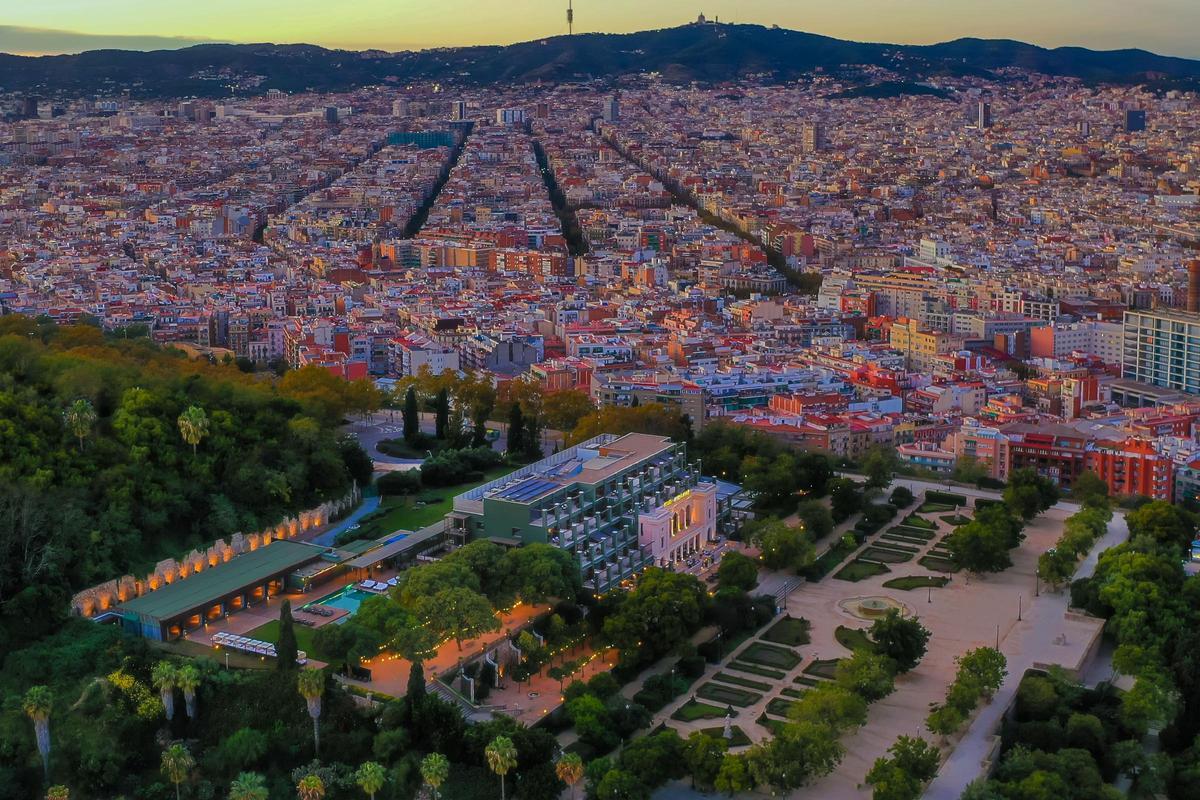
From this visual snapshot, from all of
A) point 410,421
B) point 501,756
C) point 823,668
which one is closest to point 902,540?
point 823,668

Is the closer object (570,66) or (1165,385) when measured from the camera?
(1165,385)

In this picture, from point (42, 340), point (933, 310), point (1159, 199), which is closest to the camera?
point (42, 340)

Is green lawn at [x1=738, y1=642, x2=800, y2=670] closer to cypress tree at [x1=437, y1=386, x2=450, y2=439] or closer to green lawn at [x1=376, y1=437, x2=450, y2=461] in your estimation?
green lawn at [x1=376, y1=437, x2=450, y2=461]

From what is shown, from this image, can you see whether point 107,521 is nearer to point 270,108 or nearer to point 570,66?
point 270,108

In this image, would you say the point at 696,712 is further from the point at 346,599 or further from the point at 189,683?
the point at 189,683

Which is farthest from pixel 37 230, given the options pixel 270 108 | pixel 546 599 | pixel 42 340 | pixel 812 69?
pixel 812 69

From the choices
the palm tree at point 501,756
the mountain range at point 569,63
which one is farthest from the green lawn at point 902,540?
the mountain range at point 569,63
